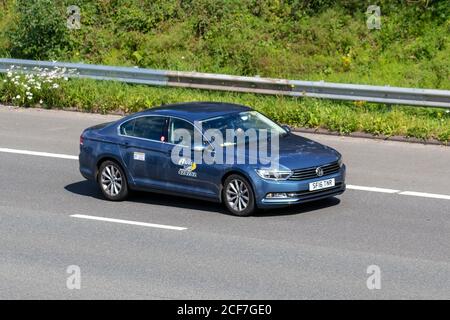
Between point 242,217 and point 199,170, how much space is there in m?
0.95

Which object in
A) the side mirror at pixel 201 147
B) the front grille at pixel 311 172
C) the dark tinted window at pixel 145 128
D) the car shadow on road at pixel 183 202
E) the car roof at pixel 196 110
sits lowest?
the car shadow on road at pixel 183 202

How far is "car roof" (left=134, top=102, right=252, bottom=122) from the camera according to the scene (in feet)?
54.0

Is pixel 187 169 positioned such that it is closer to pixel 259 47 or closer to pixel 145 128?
pixel 145 128

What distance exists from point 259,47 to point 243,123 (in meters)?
10.3

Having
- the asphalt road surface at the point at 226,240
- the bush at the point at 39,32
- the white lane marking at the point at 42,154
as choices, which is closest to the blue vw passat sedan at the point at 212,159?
the asphalt road surface at the point at 226,240

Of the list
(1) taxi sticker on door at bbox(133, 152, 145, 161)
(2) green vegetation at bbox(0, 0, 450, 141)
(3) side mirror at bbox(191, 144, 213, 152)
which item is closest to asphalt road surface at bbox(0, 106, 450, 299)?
(1) taxi sticker on door at bbox(133, 152, 145, 161)

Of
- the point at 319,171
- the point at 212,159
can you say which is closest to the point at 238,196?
the point at 212,159

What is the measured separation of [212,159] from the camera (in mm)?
15742

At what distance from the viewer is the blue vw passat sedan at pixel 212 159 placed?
15297mm

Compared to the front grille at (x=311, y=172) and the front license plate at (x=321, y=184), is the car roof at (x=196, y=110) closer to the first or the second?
the front grille at (x=311, y=172)

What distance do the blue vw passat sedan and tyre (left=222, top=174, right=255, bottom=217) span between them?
0.01 m

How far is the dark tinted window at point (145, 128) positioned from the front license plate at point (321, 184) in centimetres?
257

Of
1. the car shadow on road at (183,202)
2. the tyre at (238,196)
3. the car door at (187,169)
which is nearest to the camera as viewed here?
the tyre at (238,196)
